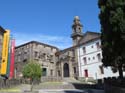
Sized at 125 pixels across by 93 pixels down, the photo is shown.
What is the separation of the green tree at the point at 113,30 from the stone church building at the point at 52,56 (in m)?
33.4

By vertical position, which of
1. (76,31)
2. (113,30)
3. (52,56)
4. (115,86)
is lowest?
(115,86)

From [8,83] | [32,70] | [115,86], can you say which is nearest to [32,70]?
[32,70]

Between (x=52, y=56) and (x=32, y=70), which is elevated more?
(x=52, y=56)

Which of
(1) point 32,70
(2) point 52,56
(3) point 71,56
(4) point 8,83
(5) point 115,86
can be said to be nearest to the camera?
(5) point 115,86

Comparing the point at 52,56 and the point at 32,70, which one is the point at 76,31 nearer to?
the point at 52,56

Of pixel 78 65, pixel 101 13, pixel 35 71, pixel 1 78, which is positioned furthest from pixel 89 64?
pixel 101 13

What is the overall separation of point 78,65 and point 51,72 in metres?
8.61

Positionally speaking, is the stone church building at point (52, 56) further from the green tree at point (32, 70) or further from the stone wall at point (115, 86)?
the stone wall at point (115, 86)

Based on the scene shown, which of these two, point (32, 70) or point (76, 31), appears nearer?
point (32, 70)

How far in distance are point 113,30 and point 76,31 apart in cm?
3942

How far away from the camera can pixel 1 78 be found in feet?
109

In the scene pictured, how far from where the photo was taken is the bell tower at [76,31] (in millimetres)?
58497

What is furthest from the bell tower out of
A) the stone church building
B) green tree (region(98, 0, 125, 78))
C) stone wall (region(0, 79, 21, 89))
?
green tree (region(98, 0, 125, 78))

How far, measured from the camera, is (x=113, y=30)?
19656mm
